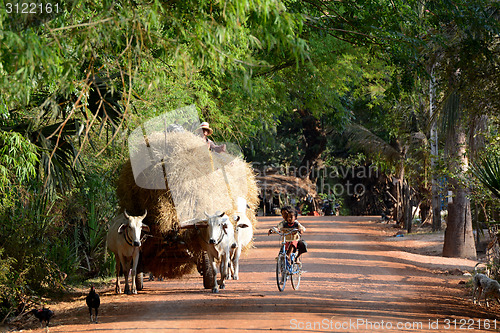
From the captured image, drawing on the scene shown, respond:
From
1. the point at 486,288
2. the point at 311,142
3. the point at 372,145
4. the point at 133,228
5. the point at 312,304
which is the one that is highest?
the point at 311,142

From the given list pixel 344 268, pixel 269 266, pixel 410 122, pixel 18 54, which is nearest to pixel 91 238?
pixel 269 266

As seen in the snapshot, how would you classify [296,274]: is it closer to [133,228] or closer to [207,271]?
[207,271]

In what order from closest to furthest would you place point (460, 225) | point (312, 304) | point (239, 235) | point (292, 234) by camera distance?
point (312, 304) < point (292, 234) < point (239, 235) < point (460, 225)

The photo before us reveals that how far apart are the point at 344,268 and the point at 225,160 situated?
5.52 metres

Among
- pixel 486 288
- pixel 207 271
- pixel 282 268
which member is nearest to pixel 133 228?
pixel 207 271

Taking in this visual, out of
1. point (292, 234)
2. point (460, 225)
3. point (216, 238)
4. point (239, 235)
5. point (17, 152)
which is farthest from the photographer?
point (460, 225)

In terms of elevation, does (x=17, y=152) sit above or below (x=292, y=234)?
above

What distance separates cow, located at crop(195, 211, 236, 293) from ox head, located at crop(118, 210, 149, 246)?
98 centimetres

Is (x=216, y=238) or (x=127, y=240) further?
(x=127, y=240)

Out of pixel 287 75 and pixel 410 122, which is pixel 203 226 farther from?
pixel 410 122

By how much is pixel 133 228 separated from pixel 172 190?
3.10ft

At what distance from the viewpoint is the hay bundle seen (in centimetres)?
1042

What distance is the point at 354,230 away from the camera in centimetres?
2888

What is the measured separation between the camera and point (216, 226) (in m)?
10.6
